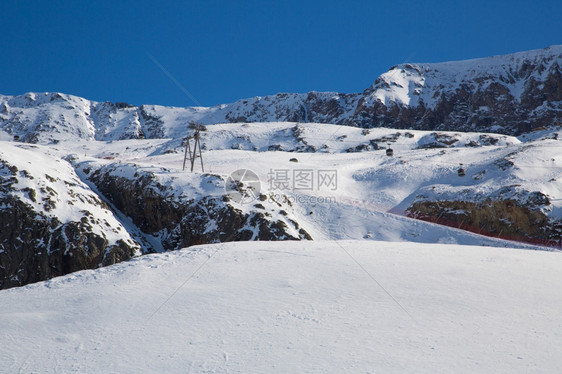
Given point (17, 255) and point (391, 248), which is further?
point (17, 255)

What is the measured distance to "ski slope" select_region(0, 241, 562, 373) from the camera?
24.6 feet

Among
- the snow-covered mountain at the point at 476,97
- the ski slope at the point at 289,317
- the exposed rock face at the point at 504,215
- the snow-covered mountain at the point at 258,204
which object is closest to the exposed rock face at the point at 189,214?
the snow-covered mountain at the point at 258,204

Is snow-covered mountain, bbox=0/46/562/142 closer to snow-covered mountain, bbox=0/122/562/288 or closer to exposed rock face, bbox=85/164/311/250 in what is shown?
snow-covered mountain, bbox=0/122/562/288

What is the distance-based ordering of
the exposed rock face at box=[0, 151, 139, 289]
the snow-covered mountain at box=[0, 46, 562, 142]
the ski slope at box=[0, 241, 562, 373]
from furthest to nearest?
the snow-covered mountain at box=[0, 46, 562, 142] → the exposed rock face at box=[0, 151, 139, 289] → the ski slope at box=[0, 241, 562, 373]

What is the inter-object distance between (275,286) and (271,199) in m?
25.1

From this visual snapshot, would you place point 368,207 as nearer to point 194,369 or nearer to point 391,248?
point 391,248

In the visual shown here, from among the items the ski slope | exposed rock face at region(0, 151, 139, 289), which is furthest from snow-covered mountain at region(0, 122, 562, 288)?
→ the ski slope

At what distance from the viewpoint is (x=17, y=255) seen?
86.6 feet

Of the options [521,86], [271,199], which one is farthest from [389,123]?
[271,199]

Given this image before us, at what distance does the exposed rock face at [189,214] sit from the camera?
1270 inches

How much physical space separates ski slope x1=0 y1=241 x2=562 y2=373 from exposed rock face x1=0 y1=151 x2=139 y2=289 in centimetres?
Answer: 1524

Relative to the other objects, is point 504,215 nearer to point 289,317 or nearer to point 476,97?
point 289,317

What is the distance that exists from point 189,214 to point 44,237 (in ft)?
37.0

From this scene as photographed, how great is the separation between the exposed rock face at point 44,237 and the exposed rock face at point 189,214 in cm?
442
